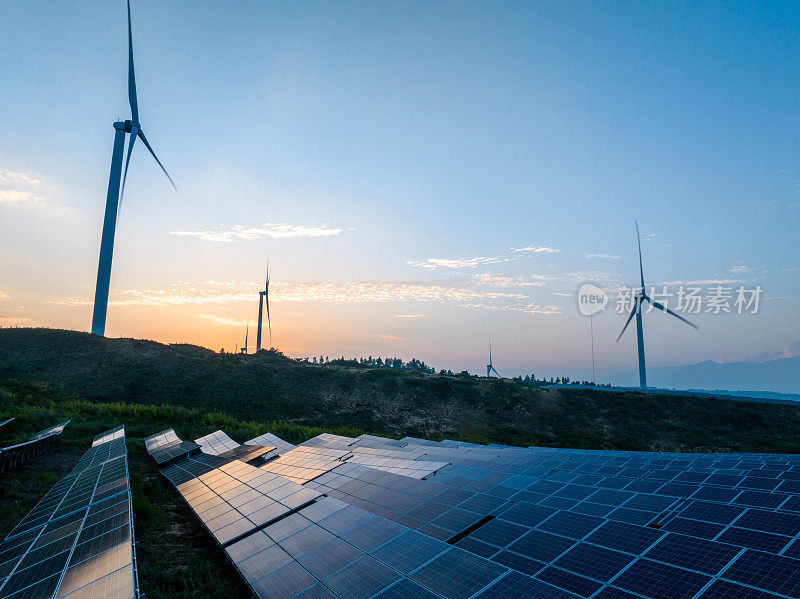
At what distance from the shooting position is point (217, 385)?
78000mm

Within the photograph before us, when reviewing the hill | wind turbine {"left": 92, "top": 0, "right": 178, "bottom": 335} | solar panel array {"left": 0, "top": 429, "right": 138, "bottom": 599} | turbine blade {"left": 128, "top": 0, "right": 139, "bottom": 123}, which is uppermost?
turbine blade {"left": 128, "top": 0, "right": 139, "bottom": 123}

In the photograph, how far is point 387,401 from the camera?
7969 centimetres

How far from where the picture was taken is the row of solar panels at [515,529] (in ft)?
29.8

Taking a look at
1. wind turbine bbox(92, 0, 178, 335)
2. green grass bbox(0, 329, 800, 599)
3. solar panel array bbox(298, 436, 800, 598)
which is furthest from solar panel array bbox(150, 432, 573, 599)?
wind turbine bbox(92, 0, 178, 335)

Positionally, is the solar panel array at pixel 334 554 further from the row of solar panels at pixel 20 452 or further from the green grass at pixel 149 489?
the row of solar panels at pixel 20 452

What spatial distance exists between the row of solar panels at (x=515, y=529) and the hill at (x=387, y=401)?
43.5 metres

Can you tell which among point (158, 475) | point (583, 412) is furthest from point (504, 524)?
point (583, 412)

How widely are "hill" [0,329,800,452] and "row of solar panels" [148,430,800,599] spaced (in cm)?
4353

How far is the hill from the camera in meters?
67.2

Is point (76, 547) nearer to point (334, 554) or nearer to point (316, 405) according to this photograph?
point (334, 554)

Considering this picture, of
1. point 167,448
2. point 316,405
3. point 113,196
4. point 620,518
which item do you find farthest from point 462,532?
point 113,196

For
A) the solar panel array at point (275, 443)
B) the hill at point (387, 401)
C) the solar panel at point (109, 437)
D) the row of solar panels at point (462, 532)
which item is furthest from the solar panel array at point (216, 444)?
the hill at point (387, 401)

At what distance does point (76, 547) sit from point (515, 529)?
473 inches

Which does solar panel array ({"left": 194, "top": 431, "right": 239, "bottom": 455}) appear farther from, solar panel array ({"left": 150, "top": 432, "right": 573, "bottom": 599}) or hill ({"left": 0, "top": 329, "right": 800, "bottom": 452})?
hill ({"left": 0, "top": 329, "right": 800, "bottom": 452})
